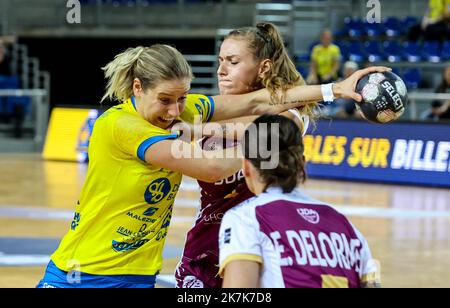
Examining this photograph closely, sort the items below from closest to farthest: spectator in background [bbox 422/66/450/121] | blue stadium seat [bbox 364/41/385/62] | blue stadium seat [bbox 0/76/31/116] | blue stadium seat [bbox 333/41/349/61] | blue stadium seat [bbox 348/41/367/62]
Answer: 1. spectator in background [bbox 422/66/450/121]
2. blue stadium seat [bbox 0/76/31/116]
3. blue stadium seat [bbox 364/41/385/62]
4. blue stadium seat [bbox 348/41/367/62]
5. blue stadium seat [bbox 333/41/349/61]

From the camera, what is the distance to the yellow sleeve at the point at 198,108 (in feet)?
13.7

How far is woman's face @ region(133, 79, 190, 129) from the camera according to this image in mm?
3811

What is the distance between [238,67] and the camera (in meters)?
4.57

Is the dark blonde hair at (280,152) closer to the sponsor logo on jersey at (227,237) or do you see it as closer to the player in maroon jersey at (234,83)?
the sponsor logo on jersey at (227,237)

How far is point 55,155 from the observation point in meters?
18.2

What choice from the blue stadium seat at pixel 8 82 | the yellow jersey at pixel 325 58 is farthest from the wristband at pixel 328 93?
the blue stadium seat at pixel 8 82

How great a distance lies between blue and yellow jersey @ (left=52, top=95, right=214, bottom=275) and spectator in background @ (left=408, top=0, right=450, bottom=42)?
1573cm

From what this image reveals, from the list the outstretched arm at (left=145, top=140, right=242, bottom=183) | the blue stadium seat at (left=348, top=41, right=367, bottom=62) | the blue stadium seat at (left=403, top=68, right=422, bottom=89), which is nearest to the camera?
the outstretched arm at (left=145, top=140, right=242, bottom=183)

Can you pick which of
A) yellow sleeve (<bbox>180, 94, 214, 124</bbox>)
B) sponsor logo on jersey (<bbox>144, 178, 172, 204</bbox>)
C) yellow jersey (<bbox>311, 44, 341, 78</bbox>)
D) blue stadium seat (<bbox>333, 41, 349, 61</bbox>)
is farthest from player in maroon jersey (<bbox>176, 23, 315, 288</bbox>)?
blue stadium seat (<bbox>333, 41, 349, 61</bbox>)

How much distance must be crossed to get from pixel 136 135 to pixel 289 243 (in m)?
1.10

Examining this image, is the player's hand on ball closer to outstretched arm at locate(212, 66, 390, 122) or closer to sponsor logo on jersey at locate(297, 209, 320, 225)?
outstretched arm at locate(212, 66, 390, 122)
